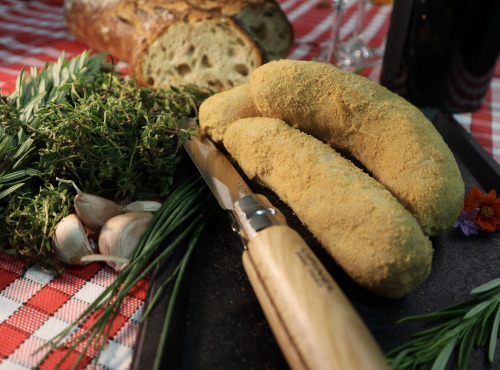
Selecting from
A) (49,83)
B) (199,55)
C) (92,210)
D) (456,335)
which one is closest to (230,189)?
(92,210)

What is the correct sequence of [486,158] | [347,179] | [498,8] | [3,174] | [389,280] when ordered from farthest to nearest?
[498,8] < [486,158] < [3,174] < [347,179] < [389,280]

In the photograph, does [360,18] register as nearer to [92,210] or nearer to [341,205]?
[341,205]

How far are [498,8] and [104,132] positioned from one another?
1417 millimetres

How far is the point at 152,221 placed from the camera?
1.04 metres

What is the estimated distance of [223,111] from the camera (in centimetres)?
127

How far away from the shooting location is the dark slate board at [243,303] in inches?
32.6

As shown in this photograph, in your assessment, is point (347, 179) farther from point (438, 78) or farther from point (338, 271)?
point (438, 78)

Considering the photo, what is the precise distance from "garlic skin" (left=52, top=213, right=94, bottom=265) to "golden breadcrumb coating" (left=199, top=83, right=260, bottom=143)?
47cm

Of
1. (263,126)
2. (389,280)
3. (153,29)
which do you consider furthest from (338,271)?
(153,29)

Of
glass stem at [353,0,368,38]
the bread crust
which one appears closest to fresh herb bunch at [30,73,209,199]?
the bread crust

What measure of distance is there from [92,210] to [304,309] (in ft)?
2.03

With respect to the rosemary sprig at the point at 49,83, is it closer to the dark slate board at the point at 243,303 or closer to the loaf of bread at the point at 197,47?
the loaf of bread at the point at 197,47

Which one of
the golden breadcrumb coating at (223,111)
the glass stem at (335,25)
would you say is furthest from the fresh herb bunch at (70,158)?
the glass stem at (335,25)

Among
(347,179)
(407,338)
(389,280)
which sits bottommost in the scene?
(407,338)
